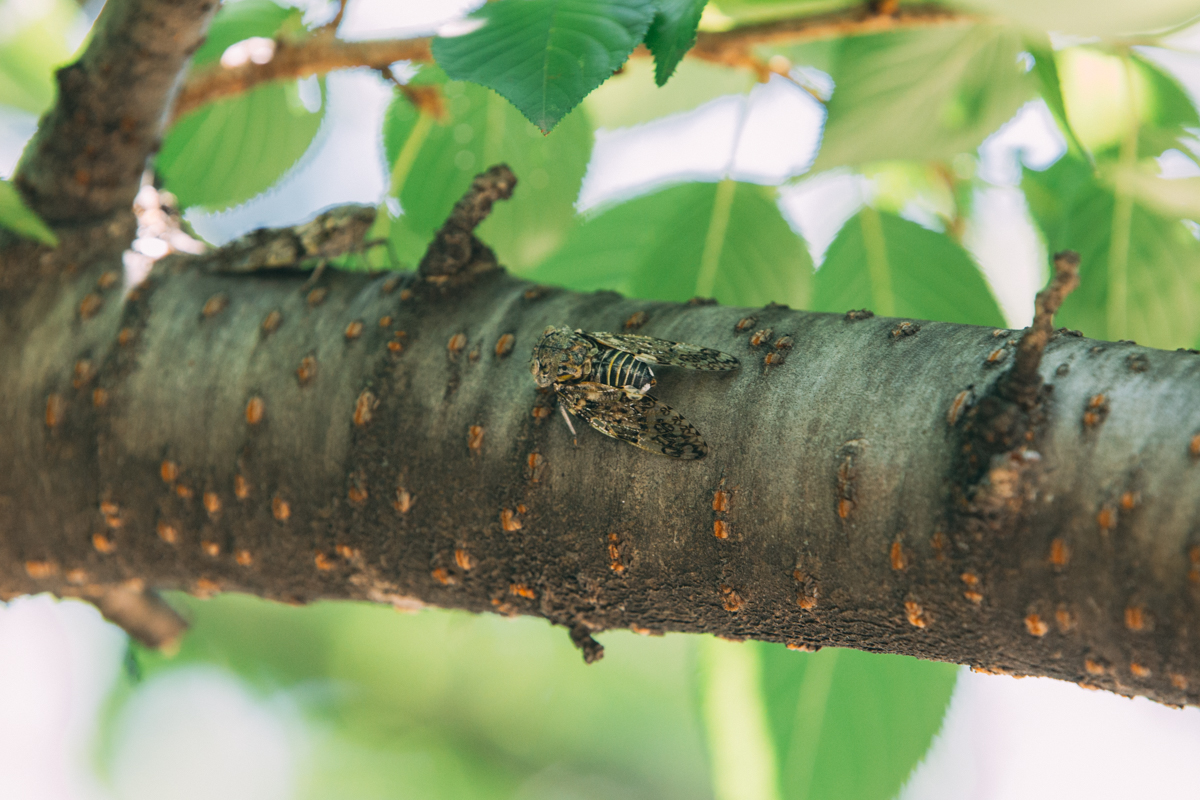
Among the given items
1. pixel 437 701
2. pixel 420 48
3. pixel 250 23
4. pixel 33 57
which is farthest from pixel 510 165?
pixel 437 701

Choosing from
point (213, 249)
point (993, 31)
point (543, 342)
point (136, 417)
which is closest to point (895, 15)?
point (993, 31)

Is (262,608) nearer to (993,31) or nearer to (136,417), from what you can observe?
(136,417)

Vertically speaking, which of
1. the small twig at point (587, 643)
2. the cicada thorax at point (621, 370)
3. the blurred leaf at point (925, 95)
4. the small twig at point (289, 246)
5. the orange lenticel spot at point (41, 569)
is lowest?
the orange lenticel spot at point (41, 569)

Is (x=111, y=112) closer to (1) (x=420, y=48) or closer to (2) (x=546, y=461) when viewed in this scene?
(1) (x=420, y=48)

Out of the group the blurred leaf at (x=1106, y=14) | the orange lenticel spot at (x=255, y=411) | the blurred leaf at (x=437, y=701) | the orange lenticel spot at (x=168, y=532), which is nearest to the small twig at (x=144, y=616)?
the orange lenticel spot at (x=168, y=532)

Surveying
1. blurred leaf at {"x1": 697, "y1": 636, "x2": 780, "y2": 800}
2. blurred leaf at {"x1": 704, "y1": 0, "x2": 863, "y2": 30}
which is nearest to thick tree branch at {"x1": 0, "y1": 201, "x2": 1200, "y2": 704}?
blurred leaf at {"x1": 697, "y1": 636, "x2": 780, "y2": 800}

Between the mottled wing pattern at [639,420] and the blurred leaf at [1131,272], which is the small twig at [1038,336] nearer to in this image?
the mottled wing pattern at [639,420]
